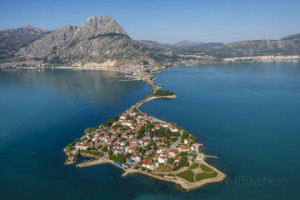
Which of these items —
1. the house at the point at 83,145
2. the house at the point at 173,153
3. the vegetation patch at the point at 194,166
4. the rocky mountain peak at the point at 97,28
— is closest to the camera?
the vegetation patch at the point at 194,166

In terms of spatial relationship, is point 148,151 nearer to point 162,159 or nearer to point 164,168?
point 162,159

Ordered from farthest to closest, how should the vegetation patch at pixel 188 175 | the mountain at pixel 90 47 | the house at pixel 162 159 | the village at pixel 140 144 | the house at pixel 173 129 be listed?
the mountain at pixel 90 47, the house at pixel 173 129, the village at pixel 140 144, the house at pixel 162 159, the vegetation patch at pixel 188 175

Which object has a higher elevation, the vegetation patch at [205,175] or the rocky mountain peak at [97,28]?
the rocky mountain peak at [97,28]

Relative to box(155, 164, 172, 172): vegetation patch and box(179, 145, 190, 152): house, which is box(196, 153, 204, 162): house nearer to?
box(179, 145, 190, 152): house

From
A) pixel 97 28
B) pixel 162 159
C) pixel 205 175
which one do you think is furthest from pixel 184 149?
pixel 97 28

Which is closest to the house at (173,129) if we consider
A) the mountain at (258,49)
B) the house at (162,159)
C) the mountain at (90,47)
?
the house at (162,159)

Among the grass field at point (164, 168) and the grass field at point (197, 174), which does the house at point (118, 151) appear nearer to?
the grass field at point (164, 168)
